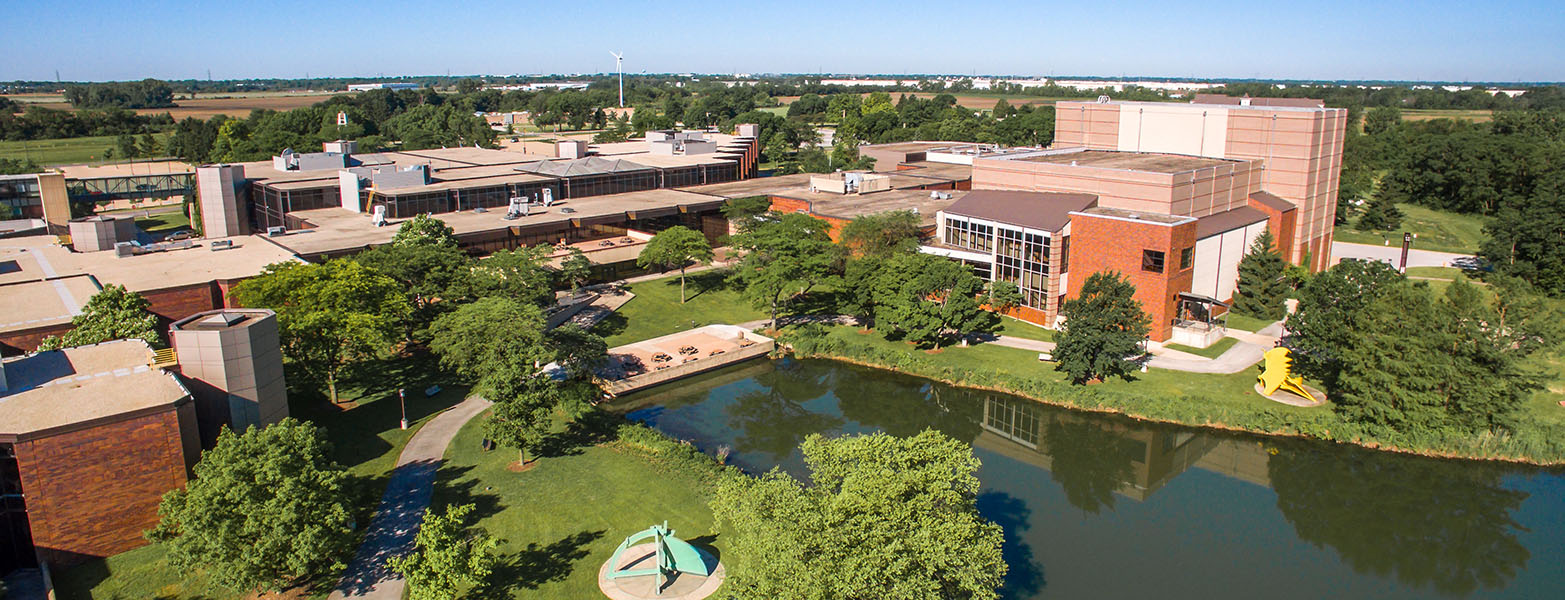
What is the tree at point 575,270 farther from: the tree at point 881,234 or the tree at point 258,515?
the tree at point 258,515

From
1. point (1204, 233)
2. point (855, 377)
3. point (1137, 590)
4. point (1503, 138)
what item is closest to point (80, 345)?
point (855, 377)

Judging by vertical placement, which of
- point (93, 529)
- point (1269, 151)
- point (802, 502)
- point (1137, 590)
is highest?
point (1269, 151)

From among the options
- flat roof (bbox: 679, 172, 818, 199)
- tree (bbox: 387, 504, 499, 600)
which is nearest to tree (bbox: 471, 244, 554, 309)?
tree (bbox: 387, 504, 499, 600)

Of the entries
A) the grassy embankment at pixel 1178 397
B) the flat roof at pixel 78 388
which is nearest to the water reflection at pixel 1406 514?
the grassy embankment at pixel 1178 397

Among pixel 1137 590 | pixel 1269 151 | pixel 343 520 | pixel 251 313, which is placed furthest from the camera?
pixel 1269 151

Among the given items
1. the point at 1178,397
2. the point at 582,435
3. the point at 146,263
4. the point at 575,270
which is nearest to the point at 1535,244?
the point at 1178,397

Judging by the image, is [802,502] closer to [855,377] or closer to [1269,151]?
[855,377]

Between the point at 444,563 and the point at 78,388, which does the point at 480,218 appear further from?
the point at 444,563
